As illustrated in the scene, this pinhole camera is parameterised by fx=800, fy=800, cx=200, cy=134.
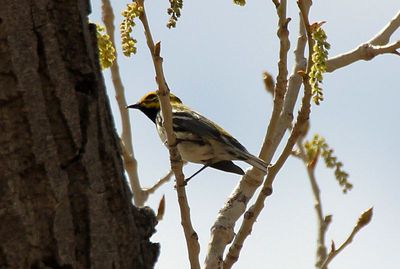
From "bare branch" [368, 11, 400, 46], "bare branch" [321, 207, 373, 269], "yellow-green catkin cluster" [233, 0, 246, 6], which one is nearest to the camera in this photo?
"yellow-green catkin cluster" [233, 0, 246, 6]

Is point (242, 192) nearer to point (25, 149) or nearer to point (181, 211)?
point (181, 211)

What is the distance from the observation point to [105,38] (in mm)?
2900

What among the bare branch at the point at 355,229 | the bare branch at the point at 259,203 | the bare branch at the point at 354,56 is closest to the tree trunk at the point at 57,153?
the bare branch at the point at 259,203

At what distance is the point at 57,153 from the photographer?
1.51 m

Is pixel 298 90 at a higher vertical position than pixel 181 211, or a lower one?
higher

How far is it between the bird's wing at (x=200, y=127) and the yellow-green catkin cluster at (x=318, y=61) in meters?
3.86

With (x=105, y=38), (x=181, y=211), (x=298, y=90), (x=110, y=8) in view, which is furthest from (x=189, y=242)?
(x=110, y=8)

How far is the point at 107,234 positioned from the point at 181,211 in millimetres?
1739

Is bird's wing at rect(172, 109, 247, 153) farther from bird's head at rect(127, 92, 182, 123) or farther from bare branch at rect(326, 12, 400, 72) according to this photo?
bare branch at rect(326, 12, 400, 72)

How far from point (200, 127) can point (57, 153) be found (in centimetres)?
570

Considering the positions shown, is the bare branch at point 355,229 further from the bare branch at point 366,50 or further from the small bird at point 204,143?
the small bird at point 204,143

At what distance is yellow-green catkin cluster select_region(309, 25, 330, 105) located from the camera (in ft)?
9.67

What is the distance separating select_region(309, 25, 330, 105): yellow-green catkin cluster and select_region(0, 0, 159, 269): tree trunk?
146cm

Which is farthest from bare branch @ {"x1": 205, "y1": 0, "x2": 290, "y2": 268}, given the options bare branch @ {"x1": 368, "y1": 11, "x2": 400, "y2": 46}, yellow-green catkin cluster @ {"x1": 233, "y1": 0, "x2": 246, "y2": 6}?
bare branch @ {"x1": 368, "y1": 11, "x2": 400, "y2": 46}
